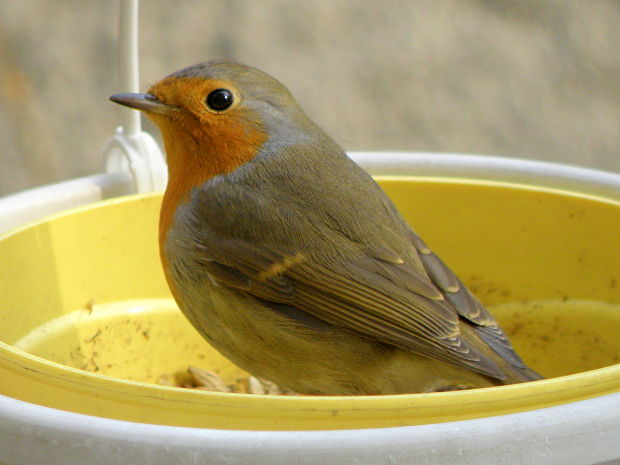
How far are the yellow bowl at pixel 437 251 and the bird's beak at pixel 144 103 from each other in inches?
13.3

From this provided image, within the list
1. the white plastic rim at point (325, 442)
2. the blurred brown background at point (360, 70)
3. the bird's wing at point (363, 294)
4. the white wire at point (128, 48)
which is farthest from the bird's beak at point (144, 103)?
the blurred brown background at point (360, 70)

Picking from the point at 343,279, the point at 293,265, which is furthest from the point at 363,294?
the point at 293,265

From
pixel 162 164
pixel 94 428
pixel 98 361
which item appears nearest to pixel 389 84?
pixel 162 164

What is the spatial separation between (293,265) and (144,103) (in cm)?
51

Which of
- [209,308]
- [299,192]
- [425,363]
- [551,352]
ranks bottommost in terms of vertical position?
[551,352]

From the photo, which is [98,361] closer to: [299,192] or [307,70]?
[299,192]

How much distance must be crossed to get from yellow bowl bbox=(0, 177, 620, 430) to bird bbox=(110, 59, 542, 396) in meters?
0.31

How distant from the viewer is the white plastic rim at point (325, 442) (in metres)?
1.33

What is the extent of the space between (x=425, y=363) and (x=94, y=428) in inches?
37.1

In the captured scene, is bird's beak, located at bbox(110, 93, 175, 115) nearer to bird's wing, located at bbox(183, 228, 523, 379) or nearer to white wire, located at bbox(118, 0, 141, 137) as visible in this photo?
white wire, located at bbox(118, 0, 141, 137)

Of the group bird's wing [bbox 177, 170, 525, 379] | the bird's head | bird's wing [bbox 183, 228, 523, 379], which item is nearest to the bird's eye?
the bird's head

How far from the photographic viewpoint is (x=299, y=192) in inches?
89.4

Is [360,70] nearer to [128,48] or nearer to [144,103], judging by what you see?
[128,48]

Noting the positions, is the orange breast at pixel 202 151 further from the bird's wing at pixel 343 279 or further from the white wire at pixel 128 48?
the white wire at pixel 128 48
